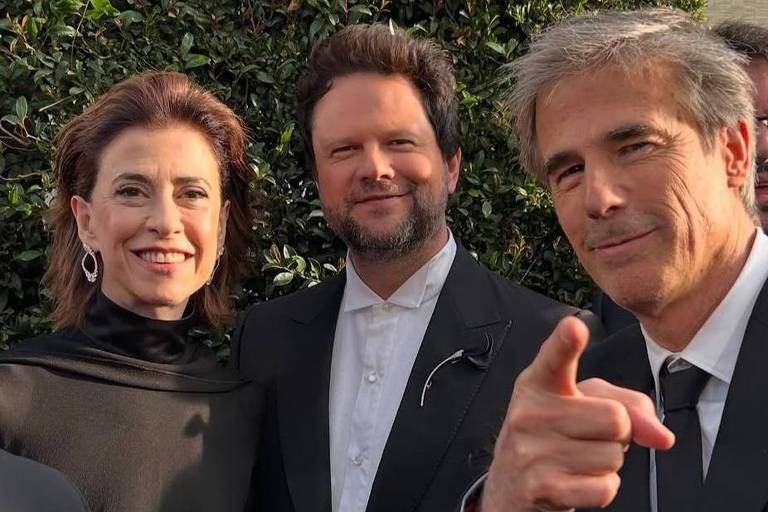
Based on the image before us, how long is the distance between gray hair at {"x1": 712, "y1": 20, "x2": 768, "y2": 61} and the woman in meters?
1.74

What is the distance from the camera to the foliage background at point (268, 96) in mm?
3479

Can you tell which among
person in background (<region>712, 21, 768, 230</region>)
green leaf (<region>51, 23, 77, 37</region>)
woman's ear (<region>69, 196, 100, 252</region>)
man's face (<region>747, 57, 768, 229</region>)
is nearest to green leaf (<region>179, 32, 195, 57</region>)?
green leaf (<region>51, 23, 77, 37</region>)

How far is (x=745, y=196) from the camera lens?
2068 mm

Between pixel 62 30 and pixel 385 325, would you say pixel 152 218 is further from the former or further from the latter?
pixel 62 30

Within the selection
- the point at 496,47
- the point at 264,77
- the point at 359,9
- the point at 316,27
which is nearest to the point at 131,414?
the point at 264,77

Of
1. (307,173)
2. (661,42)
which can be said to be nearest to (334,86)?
(307,173)

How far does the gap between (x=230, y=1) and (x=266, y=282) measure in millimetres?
1175

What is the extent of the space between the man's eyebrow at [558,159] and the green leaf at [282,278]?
1.57 m

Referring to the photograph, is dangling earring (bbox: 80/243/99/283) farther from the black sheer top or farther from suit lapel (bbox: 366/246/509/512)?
suit lapel (bbox: 366/246/509/512)

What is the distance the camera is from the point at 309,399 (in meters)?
2.91

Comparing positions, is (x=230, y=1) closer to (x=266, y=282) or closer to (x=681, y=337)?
(x=266, y=282)

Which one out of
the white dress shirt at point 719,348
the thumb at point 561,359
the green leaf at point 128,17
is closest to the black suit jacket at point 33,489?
the thumb at point 561,359

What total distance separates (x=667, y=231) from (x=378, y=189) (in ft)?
4.00

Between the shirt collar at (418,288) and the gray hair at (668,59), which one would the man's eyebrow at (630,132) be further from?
the shirt collar at (418,288)
